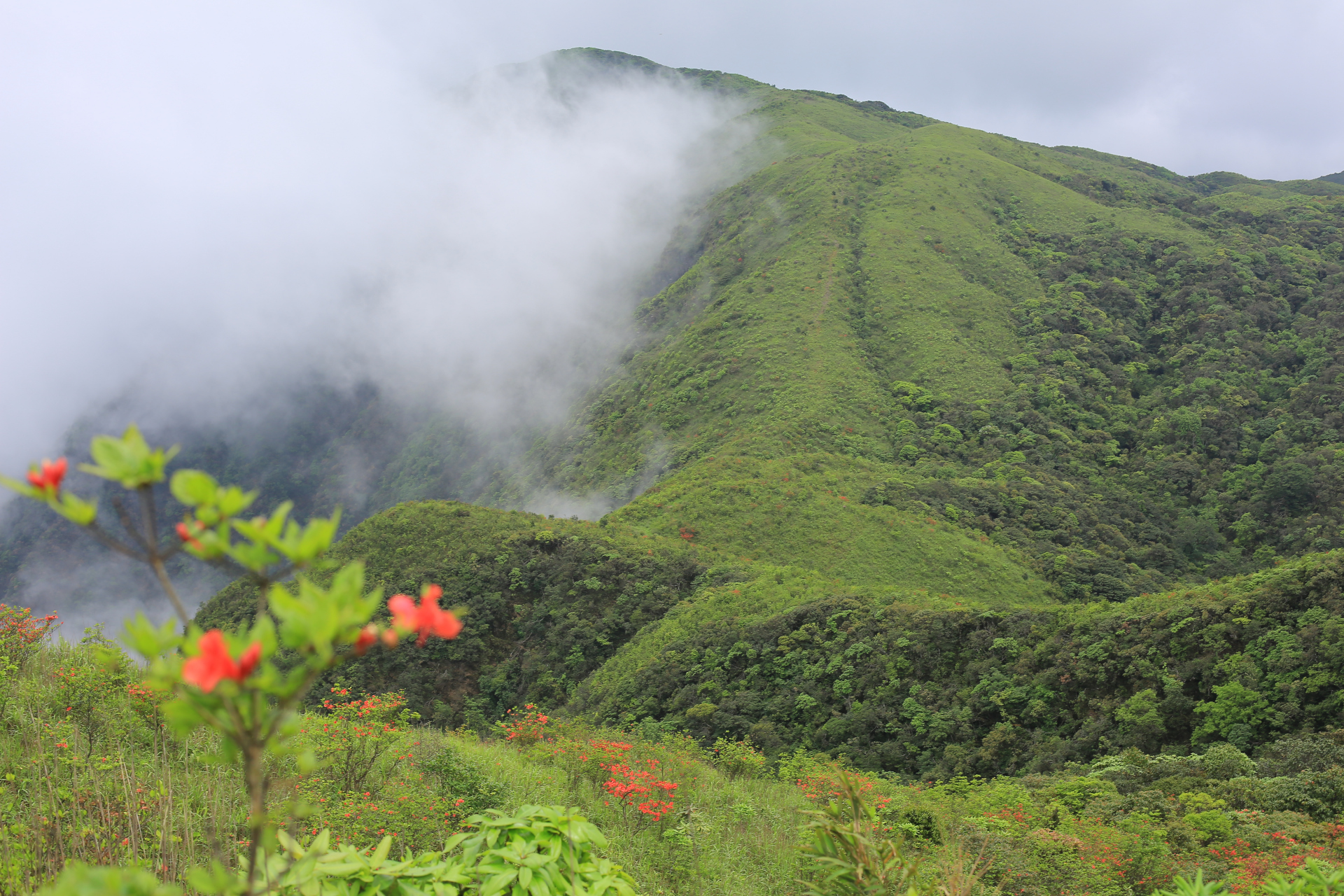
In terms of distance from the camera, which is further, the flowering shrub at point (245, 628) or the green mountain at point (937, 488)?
the green mountain at point (937, 488)

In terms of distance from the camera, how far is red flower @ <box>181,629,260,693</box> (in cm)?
126

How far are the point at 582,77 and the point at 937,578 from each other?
557ft

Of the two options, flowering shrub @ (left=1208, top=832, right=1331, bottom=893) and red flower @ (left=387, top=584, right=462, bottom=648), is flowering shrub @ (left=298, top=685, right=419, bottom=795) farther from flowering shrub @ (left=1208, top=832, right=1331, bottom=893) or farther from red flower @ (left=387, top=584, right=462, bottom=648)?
flowering shrub @ (left=1208, top=832, right=1331, bottom=893)

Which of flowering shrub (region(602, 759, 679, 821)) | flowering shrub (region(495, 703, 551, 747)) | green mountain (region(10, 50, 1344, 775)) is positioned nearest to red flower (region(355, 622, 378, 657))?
flowering shrub (region(602, 759, 679, 821))

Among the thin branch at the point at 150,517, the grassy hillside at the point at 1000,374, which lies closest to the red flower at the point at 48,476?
the thin branch at the point at 150,517

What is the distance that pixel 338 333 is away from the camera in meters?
134

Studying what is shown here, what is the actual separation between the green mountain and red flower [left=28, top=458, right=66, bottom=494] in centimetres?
1697

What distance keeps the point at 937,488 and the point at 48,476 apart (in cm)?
4013

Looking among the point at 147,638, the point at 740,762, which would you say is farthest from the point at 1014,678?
the point at 147,638

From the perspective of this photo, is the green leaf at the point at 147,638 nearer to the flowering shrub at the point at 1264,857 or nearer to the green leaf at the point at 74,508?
the green leaf at the point at 74,508

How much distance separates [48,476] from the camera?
4.69ft

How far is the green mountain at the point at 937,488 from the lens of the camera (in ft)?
54.2

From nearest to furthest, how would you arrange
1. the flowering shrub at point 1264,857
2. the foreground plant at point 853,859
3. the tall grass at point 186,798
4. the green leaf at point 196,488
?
the green leaf at point 196,488, the foreground plant at point 853,859, the tall grass at point 186,798, the flowering shrub at point 1264,857

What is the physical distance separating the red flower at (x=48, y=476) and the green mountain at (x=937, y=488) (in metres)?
17.0
